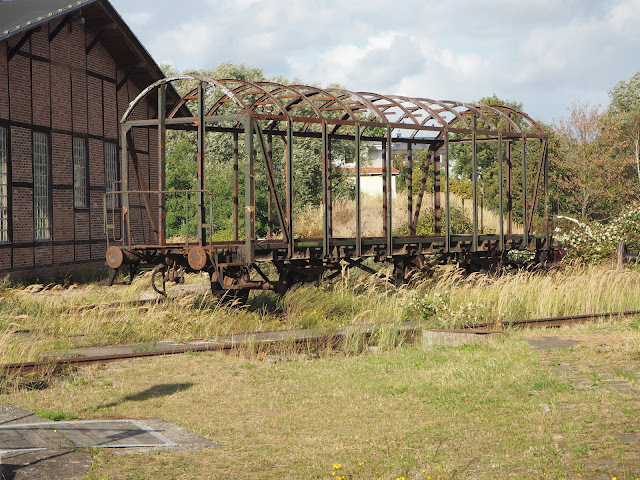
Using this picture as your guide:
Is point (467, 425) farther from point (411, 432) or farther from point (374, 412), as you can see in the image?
point (374, 412)

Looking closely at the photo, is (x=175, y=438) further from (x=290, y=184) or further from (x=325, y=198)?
(x=325, y=198)

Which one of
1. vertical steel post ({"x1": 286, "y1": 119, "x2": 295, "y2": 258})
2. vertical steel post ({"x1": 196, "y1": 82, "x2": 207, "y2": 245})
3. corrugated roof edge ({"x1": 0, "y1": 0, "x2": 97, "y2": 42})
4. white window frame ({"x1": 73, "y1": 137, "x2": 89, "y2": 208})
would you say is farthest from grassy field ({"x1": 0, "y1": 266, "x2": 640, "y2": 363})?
corrugated roof edge ({"x1": 0, "y1": 0, "x2": 97, "y2": 42})

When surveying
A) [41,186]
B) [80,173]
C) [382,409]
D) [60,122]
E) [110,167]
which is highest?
[60,122]

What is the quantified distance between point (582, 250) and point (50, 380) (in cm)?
1506

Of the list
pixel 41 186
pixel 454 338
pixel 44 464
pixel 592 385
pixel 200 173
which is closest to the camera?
pixel 44 464

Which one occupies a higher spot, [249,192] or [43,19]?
[43,19]

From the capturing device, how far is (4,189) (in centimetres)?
1914

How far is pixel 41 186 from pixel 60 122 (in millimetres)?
1822

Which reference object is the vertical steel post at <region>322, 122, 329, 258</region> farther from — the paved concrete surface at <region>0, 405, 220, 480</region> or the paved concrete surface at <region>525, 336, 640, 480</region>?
the paved concrete surface at <region>0, 405, 220, 480</region>

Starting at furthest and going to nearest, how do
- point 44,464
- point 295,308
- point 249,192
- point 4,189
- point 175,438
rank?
point 4,189
point 295,308
point 249,192
point 175,438
point 44,464

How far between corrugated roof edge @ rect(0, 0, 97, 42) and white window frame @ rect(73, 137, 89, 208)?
338 cm

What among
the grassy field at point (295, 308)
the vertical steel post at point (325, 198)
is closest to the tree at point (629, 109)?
the grassy field at point (295, 308)

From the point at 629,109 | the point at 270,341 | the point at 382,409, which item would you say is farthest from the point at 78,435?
the point at 629,109

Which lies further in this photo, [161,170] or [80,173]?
[80,173]
